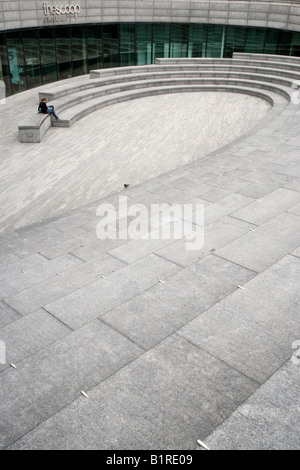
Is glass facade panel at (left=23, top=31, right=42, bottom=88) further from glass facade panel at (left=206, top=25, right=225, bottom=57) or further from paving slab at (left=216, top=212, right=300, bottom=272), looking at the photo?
paving slab at (left=216, top=212, right=300, bottom=272)

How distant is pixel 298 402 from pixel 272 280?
9.77ft

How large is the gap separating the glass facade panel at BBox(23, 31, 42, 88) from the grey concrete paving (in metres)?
15.6

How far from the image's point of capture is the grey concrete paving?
5.29 metres

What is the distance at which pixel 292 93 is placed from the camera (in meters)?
24.6

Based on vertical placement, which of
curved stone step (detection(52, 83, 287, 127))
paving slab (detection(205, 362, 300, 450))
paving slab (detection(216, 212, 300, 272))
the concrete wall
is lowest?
curved stone step (detection(52, 83, 287, 127))

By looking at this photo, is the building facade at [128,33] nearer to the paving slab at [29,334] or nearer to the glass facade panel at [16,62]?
the glass facade panel at [16,62]

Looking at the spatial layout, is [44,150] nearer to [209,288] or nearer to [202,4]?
[209,288]

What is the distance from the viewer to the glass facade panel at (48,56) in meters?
28.1

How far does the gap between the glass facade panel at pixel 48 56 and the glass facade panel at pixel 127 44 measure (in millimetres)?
6676

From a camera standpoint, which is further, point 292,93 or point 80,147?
point 292,93

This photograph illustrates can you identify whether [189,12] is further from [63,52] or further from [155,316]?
[155,316]

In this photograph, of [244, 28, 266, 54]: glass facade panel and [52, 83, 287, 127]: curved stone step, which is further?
[244, 28, 266, 54]: glass facade panel

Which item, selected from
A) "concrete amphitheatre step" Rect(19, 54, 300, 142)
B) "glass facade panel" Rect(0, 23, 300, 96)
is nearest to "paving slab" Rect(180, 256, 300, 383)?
"concrete amphitheatre step" Rect(19, 54, 300, 142)
